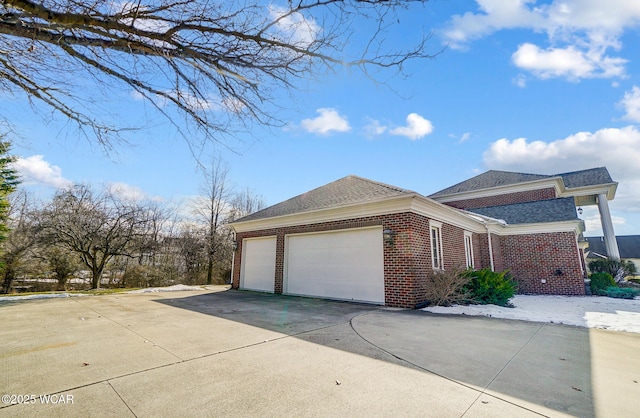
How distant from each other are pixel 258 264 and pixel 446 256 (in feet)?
25.1

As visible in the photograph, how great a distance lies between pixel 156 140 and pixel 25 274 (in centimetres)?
1785

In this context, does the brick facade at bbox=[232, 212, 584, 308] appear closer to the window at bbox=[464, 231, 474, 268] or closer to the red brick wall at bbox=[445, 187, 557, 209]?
the window at bbox=[464, 231, 474, 268]

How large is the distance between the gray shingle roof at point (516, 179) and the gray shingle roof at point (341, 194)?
11499 mm

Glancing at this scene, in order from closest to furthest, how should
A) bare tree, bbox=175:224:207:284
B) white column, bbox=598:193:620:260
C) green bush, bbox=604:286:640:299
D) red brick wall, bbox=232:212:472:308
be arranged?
red brick wall, bbox=232:212:472:308 → green bush, bbox=604:286:640:299 → white column, bbox=598:193:620:260 → bare tree, bbox=175:224:207:284

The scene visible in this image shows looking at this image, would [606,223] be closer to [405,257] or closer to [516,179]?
[516,179]

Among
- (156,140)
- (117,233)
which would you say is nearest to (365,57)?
(156,140)

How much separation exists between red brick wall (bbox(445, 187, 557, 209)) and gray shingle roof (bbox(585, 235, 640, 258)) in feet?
101

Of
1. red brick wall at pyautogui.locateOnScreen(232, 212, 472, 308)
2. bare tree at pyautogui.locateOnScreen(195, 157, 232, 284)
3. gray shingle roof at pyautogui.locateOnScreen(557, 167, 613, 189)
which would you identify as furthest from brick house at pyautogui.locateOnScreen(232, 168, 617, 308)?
bare tree at pyautogui.locateOnScreen(195, 157, 232, 284)

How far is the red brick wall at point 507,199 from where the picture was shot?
16.8 metres

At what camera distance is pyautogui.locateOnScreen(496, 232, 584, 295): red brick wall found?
11969 mm

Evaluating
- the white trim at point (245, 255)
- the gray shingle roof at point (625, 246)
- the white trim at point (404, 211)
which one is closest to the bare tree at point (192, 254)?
the white trim at point (404, 211)

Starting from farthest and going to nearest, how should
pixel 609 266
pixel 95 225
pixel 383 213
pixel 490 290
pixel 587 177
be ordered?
pixel 587 177, pixel 95 225, pixel 609 266, pixel 383 213, pixel 490 290

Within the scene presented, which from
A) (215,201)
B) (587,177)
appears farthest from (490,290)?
(215,201)

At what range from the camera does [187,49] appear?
3.45m
